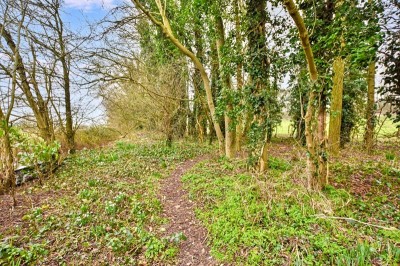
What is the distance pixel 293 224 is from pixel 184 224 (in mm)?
1808

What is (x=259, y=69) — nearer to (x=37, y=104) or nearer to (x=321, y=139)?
(x=321, y=139)

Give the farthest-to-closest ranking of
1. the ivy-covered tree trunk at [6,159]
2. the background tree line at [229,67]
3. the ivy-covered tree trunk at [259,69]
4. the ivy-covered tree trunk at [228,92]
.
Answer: the ivy-covered tree trunk at [228,92]
the ivy-covered tree trunk at [259,69]
the ivy-covered tree trunk at [6,159]
the background tree line at [229,67]

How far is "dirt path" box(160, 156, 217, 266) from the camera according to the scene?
298 centimetres

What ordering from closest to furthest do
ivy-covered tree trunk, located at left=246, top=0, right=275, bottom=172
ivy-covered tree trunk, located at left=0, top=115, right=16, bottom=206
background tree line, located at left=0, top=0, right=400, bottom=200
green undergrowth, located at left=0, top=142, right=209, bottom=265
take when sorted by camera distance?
1. green undergrowth, located at left=0, top=142, right=209, bottom=265
2. background tree line, located at left=0, top=0, right=400, bottom=200
3. ivy-covered tree trunk, located at left=0, top=115, right=16, bottom=206
4. ivy-covered tree trunk, located at left=246, top=0, right=275, bottom=172

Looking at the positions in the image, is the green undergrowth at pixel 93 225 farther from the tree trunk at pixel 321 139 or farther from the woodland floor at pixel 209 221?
the tree trunk at pixel 321 139

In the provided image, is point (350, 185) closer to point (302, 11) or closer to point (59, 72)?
point (302, 11)

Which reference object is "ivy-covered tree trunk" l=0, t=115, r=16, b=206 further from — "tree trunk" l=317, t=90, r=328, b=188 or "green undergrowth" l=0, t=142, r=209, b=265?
"tree trunk" l=317, t=90, r=328, b=188

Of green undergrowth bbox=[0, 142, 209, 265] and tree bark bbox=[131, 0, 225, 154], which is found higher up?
tree bark bbox=[131, 0, 225, 154]

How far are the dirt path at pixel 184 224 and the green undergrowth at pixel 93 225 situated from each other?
0.17 m

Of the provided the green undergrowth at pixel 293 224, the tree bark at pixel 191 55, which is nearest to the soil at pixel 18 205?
the green undergrowth at pixel 293 224

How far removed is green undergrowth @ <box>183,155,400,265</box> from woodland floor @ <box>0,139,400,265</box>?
0.01 metres

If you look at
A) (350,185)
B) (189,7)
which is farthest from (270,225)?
(189,7)

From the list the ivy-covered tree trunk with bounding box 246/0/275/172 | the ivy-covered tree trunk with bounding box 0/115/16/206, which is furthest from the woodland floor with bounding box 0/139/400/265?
the ivy-covered tree trunk with bounding box 246/0/275/172

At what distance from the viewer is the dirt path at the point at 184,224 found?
298 cm
